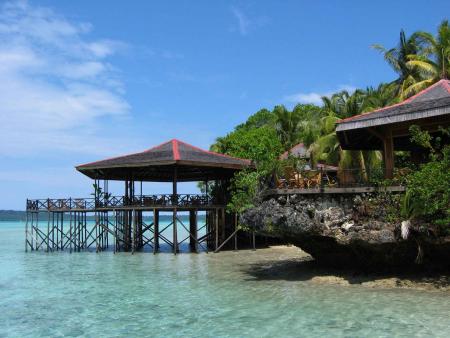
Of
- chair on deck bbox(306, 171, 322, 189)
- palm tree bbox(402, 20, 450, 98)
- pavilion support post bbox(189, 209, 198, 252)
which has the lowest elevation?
pavilion support post bbox(189, 209, 198, 252)

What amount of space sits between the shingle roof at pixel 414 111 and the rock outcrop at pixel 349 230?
2.04 meters

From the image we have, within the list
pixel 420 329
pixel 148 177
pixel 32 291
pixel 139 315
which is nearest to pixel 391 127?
pixel 420 329

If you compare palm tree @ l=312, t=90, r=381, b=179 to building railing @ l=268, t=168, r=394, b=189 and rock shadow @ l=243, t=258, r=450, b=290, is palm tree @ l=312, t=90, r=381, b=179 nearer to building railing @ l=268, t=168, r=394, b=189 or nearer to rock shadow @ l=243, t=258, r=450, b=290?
rock shadow @ l=243, t=258, r=450, b=290

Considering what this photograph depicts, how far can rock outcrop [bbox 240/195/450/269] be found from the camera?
42.7ft

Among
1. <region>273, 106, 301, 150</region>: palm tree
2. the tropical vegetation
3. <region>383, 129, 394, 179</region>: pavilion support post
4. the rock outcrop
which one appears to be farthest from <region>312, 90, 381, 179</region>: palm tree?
A: <region>273, 106, 301, 150</region>: palm tree

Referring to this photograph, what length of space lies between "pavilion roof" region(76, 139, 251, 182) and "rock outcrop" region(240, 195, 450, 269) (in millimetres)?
5505

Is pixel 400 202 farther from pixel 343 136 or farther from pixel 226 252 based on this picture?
pixel 226 252

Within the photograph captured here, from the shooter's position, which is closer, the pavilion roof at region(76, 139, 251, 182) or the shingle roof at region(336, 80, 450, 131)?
the shingle roof at region(336, 80, 450, 131)

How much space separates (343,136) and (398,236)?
4.43m

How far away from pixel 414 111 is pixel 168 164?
12.1 m

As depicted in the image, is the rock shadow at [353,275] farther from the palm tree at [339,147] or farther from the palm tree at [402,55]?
the palm tree at [402,55]

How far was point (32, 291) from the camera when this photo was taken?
48.4ft

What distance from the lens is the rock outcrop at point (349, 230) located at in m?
13.0

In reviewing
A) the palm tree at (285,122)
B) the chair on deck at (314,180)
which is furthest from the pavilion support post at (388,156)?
the palm tree at (285,122)
